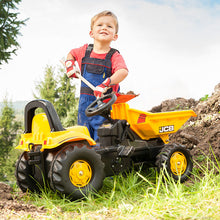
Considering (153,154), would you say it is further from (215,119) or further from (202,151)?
(215,119)

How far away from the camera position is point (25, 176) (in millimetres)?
3576

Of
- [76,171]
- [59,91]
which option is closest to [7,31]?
[59,91]

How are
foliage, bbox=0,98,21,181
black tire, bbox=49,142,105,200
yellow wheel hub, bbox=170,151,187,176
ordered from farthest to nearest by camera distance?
1. foliage, bbox=0,98,21,181
2. yellow wheel hub, bbox=170,151,187,176
3. black tire, bbox=49,142,105,200

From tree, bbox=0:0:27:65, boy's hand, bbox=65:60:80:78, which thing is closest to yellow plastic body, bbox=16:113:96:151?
boy's hand, bbox=65:60:80:78

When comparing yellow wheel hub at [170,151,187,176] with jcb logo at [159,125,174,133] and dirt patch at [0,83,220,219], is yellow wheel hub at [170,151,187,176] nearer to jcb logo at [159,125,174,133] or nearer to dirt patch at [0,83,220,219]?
jcb logo at [159,125,174,133]

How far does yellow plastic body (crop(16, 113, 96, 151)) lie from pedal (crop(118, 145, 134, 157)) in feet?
1.49

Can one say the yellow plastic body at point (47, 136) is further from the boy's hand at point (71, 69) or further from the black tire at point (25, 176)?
the boy's hand at point (71, 69)

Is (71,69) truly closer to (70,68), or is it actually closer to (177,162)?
(70,68)

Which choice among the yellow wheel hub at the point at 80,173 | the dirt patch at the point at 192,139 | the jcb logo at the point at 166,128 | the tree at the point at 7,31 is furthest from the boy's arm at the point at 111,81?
the tree at the point at 7,31

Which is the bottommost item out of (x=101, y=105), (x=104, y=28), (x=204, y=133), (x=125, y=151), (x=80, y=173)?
(x=80, y=173)

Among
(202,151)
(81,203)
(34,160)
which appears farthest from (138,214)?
(202,151)

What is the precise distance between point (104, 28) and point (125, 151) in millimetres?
1682

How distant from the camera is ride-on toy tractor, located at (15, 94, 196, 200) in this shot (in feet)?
10.4

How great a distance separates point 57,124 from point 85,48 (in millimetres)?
1468
